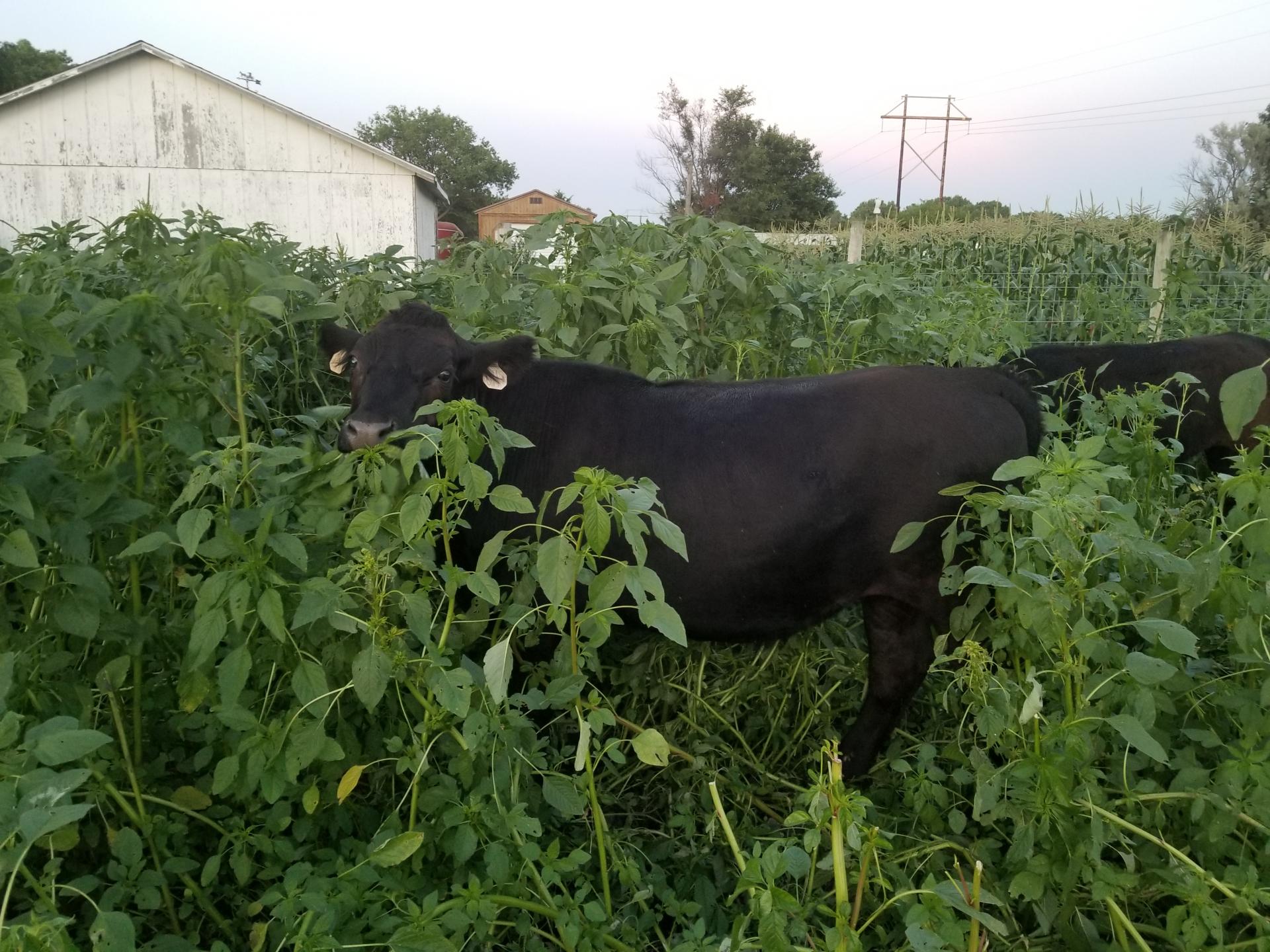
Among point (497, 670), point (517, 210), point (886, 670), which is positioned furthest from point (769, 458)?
point (517, 210)

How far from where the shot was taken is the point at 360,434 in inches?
121

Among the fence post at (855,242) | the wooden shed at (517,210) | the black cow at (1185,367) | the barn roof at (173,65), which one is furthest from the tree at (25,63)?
the black cow at (1185,367)

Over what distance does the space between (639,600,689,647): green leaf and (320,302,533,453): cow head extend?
1.79 metres

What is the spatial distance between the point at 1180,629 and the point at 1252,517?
0.57 m

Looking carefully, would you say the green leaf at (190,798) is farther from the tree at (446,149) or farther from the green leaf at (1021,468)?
the tree at (446,149)

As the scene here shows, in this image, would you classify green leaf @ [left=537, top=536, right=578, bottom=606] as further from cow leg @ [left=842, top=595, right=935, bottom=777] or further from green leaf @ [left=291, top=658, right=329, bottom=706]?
cow leg @ [left=842, top=595, right=935, bottom=777]

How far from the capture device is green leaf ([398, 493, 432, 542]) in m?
1.86

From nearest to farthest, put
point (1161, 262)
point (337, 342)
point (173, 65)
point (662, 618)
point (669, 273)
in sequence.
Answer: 1. point (662, 618)
2. point (337, 342)
3. point (669, 273)
4. point (1161, 262)
5. point (173, 65)

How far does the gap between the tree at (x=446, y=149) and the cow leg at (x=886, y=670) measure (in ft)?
234

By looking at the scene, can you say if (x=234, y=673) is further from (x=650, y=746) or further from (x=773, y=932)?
(x=773, y=932)

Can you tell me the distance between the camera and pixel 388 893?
1.87m

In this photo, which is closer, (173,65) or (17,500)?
(17,500)

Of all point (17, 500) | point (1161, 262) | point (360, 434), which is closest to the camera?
point (17, 500)

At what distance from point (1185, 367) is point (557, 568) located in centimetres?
570
